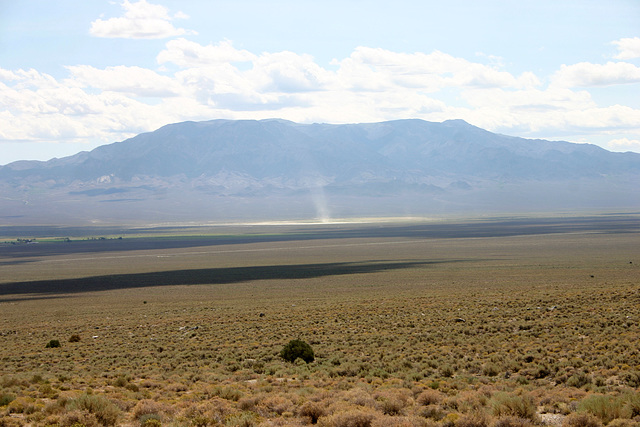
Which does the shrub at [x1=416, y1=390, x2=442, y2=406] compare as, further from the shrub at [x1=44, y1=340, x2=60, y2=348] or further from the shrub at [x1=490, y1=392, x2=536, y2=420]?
the shrub at [x1=44, y1=340, x2=60, y2=348]

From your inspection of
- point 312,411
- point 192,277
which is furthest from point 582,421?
point 192,277

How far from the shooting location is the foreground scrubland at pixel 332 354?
420 inches

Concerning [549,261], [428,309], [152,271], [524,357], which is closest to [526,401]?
[524,357]

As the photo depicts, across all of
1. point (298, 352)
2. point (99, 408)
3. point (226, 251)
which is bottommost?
point (226, 251)

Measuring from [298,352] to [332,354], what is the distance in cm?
126

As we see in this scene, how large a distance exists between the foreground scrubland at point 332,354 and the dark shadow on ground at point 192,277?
8.23ft

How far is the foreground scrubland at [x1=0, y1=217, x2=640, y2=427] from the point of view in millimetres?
10664

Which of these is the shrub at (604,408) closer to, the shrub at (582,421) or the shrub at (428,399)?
the shrub at (582,421)

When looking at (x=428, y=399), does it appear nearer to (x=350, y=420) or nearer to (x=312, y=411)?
(x=312, y=411)

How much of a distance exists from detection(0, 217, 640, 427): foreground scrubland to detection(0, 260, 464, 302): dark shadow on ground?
2507 mm

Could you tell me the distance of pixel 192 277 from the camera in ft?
196

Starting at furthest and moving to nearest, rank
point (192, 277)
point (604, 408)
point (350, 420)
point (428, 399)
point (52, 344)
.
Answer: point (192, 277) → point (52, 344) → point (428, 399) → point (604, 408) → point (350, 420)

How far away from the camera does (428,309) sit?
27.3m

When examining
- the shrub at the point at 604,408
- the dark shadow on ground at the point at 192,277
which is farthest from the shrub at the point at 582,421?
the dark shadow on ground at the point at 192,277
